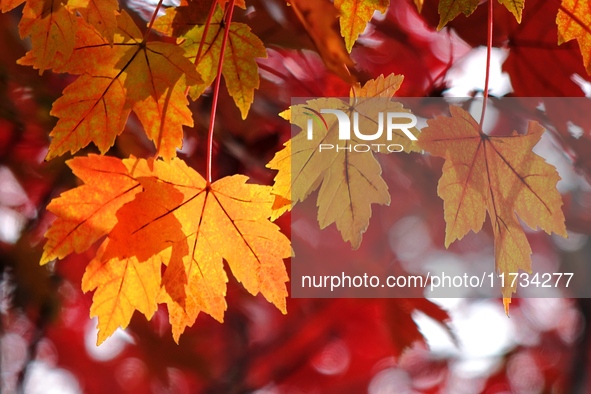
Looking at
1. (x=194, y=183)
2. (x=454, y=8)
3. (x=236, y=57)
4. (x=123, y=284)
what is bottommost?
(x=123, y=284)

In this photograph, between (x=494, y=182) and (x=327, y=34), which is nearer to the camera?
(x=327, y=34)

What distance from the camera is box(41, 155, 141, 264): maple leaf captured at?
0.50 m

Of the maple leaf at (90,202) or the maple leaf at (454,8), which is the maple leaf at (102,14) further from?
the maple leaf at (454,8)

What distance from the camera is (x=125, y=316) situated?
1.70 ft

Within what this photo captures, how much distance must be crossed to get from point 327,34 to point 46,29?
218mm

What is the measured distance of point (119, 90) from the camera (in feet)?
1.62

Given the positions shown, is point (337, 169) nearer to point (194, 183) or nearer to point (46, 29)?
point (194, 183)

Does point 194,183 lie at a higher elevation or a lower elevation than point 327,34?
lower

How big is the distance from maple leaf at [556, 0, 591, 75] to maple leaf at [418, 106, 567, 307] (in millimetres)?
81

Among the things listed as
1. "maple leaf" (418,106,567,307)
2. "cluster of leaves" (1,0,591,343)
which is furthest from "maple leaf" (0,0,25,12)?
"maple leaf" (418,106,567,307)

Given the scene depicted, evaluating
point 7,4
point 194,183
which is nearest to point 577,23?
point 194,183

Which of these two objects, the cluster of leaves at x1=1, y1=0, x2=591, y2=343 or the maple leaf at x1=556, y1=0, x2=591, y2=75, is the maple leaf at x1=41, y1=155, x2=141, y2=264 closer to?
the cluster of leaves at x1=1, y1=0, x2=591, y2=343

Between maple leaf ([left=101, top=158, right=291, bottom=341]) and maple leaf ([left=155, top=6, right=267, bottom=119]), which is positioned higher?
maple leaf ([left=155, top=6, right=267, bottom=119])

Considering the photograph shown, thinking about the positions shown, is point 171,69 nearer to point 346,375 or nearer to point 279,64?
point 279,64
